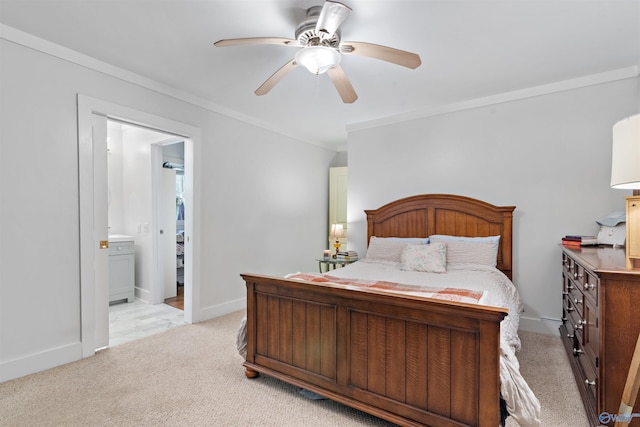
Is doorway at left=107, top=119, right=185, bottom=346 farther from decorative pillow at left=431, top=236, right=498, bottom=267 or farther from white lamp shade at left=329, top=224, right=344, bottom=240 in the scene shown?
decorative pillow at left=431, top=236, right=498, bottom=267

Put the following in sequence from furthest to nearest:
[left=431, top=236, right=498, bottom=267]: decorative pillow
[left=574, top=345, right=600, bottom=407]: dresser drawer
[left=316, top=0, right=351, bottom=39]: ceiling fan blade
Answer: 1. [left=431, top=236, right=498, bottom=267]: decorative pillow
2. [left=574, top=345, right=600, bottom=407]: dresser drawer
3. [left=316, top=0, right=351, bottom=39]: ceiling fan blade

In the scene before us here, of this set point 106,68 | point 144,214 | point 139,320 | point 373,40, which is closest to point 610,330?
point 373,40

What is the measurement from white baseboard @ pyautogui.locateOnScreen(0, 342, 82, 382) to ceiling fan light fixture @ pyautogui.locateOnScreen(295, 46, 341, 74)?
2.85 meters

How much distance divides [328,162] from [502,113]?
9.83ft

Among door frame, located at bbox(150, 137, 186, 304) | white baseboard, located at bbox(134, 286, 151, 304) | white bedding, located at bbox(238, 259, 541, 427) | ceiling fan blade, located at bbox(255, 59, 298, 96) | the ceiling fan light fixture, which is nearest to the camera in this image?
white bedding, located at bbox(238, 259, 541, 427)

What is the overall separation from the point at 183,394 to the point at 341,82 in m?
2.46

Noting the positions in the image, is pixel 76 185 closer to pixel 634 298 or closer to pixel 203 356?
pixel 203 356

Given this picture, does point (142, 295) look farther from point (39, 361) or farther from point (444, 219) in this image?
point (444, 219)

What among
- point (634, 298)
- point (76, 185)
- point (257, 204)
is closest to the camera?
point (634, 298)

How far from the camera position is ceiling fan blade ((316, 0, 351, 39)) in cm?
162

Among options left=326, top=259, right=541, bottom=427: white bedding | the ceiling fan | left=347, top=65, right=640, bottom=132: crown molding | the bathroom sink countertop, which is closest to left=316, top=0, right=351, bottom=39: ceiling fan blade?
the ceiling fan

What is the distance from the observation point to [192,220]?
11.7 feet

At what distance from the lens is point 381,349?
71.3 inches

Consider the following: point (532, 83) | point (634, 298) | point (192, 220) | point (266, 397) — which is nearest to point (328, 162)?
point (192, 220)
